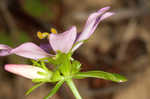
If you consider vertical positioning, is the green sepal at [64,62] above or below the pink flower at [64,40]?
below

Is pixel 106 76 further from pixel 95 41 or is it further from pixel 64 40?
pixel 95 41

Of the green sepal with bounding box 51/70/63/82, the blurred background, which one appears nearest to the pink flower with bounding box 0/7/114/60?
the green sepal with bounding box 51/70/63/82

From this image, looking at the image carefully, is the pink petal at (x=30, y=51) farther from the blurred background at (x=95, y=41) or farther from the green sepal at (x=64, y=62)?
the blurred background at (x=95, y=41)

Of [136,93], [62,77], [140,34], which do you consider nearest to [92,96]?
[136,93]

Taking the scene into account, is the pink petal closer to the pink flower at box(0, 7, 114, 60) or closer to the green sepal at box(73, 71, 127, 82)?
the pink flower at box(0, 7, 114, 60)

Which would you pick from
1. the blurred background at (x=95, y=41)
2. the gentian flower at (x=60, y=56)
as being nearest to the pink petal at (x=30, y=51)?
the gentian flower at (x=60, y=56)

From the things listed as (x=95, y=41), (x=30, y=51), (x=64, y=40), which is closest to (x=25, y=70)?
(x=30, y=51)

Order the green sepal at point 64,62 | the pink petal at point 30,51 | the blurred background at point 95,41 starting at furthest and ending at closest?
the blurred background at point 95,41
the green sepal at point 64,62
the pink petal at point 30,51

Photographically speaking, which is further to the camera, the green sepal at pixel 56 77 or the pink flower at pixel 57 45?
the green sepal at pixel 56 77
